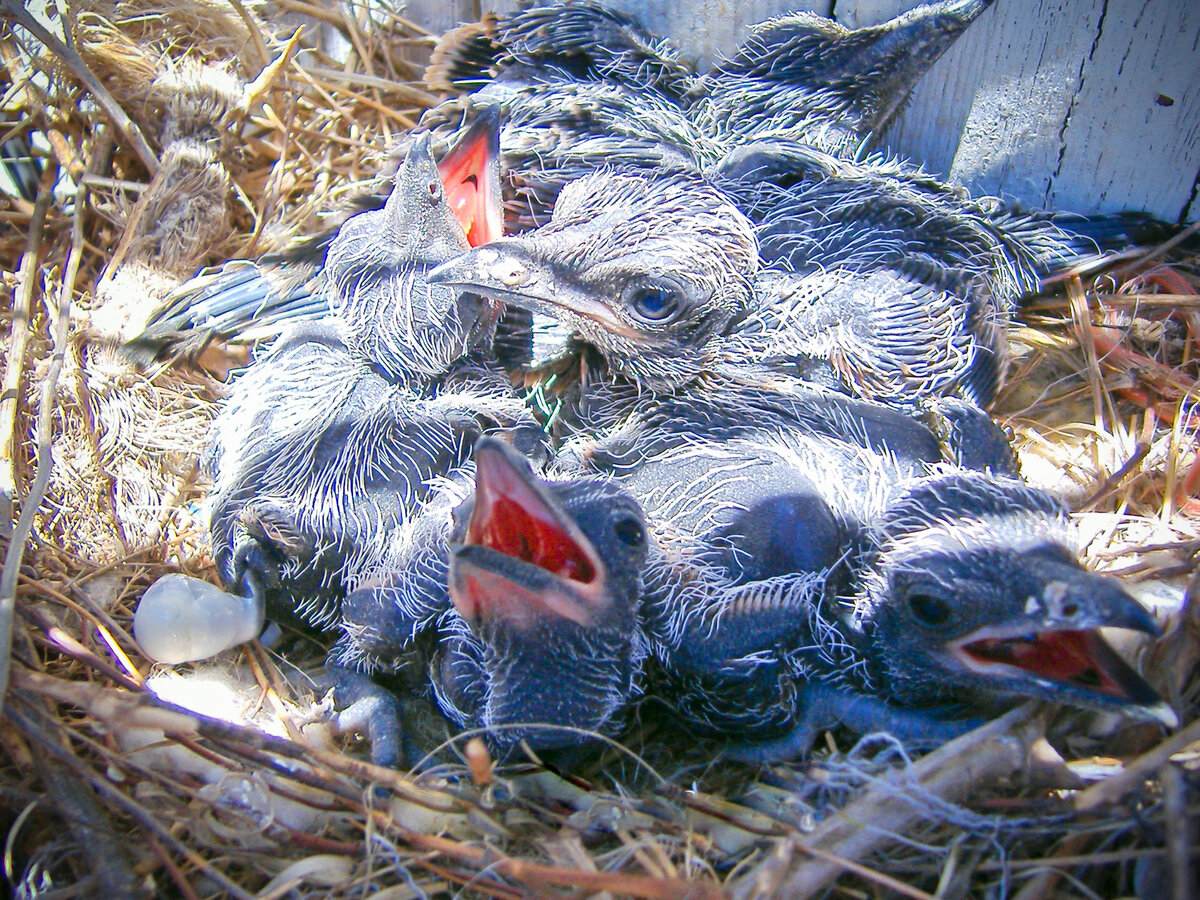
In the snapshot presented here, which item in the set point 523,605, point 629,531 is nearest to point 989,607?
point 629,531

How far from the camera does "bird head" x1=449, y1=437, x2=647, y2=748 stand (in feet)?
3.16

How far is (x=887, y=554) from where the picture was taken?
1.12 metres

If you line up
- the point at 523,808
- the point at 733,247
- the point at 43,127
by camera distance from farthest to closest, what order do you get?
the point at 43,127, the point at 733,247, the point at 523,808

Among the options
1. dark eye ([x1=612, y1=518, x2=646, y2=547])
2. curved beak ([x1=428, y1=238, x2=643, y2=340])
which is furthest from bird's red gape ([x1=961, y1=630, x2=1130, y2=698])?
curved beak ([x1=428, y1=238, x2=643, y2=340])

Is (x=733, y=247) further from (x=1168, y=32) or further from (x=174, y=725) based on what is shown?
(x=174, y=725)

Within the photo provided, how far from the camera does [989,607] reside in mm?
979

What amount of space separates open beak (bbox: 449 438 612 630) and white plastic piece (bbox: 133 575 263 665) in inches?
18.0

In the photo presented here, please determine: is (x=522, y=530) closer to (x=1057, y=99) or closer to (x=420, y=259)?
(x=420, y=259)

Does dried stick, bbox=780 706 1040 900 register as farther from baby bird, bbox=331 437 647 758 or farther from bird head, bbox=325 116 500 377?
bird head, bbox=325 116 500 377

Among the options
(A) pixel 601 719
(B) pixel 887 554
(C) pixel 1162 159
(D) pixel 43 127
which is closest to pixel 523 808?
(A) pixel 601 719

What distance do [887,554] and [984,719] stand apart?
0.23 m

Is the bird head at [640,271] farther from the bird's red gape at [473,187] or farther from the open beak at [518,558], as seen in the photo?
the open beak at [518,558]

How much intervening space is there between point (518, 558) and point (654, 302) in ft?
1.61

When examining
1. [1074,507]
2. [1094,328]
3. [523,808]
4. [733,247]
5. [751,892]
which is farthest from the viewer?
[1094,328]
